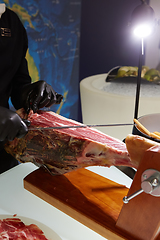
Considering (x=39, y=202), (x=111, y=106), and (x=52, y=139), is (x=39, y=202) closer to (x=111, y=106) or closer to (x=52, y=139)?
(x=52, y=139)

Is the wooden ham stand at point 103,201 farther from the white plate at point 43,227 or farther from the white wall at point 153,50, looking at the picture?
the white wall at point 153,50

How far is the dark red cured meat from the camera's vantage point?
2.85ft

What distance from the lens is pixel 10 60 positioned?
1.40m

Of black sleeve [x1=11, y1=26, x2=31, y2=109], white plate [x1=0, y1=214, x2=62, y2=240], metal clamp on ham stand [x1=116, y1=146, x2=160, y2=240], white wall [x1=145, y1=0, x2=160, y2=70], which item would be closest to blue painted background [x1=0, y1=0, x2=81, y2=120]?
white wall [x1=145, y1=0, x2=160, y2=70]

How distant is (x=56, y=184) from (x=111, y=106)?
26.8 inches

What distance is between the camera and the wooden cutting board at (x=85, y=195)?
0.88m

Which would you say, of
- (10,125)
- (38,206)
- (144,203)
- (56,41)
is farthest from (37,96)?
(56,41)

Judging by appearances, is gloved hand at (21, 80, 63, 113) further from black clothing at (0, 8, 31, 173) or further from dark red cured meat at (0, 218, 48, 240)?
dark red cured meat at (0, 218, 48, 240)

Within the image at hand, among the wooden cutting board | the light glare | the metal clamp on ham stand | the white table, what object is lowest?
the white table

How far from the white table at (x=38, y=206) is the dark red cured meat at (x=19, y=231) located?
41mm

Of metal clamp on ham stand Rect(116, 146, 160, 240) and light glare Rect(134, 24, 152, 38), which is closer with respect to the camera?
metal clamp on ham stand Rect(116, 146, 160, 240)

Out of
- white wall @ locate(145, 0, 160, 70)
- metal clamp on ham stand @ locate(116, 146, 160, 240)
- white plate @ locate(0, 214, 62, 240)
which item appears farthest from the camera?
white wall @ locate(145, 0, 160, 70)

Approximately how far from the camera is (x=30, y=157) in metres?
1.11

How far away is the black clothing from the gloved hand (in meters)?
0.20
